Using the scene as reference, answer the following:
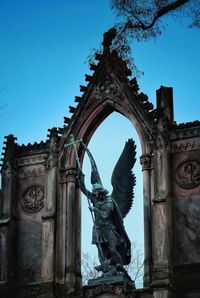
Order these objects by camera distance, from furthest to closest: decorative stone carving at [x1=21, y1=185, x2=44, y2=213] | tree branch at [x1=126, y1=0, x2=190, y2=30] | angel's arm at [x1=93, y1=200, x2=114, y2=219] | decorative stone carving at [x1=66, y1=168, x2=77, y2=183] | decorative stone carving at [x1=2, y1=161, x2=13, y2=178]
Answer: decorative stone carving at [x1=2, y1=161, x2=13, y2=178], decorative stone carving at [x1=21, y1=185, x2=44, y2=213], decorative stone carving at [x1=66, y1=168, x2=77, y2=183], angel's arm at [x1=93, y1=200, x2=114, y2=219], tree branch at [x1=126, y1=0, x2=190, y2=30]

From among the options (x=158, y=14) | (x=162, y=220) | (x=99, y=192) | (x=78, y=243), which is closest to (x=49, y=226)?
(x=78, y=243)

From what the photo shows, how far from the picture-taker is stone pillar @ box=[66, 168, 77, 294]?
20516 millimetres

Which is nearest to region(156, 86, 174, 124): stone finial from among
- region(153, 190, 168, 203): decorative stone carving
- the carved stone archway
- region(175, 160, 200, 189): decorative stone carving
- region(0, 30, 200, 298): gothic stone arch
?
region(0, 30, 200, 298): gothic stone arch

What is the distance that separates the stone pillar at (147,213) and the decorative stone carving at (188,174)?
674 millimetres

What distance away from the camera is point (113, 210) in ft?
67.3

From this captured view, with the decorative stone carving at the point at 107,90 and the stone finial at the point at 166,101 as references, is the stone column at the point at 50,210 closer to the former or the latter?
the decorative stone carving at the point at 107,90

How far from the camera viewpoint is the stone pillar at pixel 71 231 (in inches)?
808

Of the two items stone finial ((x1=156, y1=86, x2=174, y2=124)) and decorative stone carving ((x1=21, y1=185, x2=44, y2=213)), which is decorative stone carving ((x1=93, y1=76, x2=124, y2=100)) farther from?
decorative stone carving ((x1=21, y1=185, x2=44, y2=213))

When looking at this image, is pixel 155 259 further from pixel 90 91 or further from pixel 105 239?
pixel 90 91

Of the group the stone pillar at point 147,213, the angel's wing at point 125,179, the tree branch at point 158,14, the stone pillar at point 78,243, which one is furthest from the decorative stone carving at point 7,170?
the tree branch at point 158,14

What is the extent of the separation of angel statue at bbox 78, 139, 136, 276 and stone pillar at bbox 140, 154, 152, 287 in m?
0.45

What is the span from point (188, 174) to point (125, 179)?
5.14ft

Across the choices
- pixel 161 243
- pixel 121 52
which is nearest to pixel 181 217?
pixel 161 243

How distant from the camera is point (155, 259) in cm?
1955
